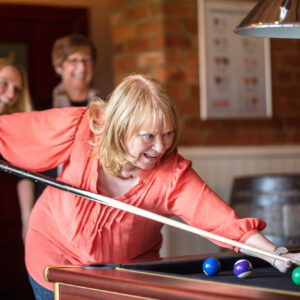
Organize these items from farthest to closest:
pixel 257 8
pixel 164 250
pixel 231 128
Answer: pixel 231 128 < pixel 164 250 < pixel 257 8

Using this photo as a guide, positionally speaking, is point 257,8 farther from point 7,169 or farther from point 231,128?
point 231,128

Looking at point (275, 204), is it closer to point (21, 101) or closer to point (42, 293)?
point (21, 101)

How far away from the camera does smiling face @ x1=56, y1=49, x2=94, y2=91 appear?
375 centimetres

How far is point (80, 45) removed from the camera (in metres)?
3.76

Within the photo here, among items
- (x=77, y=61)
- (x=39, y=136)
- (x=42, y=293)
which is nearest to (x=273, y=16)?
(x=39, y=136)

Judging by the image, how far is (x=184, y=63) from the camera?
4.52m

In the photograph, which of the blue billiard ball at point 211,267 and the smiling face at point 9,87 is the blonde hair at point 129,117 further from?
the smiling face at point 9,87

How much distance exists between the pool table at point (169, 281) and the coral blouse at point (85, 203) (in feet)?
0.55

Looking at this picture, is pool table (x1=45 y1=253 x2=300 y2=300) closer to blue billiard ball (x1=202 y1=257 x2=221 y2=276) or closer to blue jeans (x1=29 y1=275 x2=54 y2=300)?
blue billiard ball (x1=202 y1=257 x2=221 y2=276)

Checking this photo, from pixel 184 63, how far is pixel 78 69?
0.92m

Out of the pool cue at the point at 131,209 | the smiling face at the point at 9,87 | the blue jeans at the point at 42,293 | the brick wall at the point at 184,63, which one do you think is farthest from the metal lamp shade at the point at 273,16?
Result: the brick wall at the point at 184,63

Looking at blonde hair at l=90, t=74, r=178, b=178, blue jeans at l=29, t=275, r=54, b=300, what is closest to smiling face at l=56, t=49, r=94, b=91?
blonde hair at l=90, t=74, r=178, b=178

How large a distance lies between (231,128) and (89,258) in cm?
229

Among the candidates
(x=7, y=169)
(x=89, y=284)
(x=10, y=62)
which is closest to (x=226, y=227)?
(x=89, y=284)
